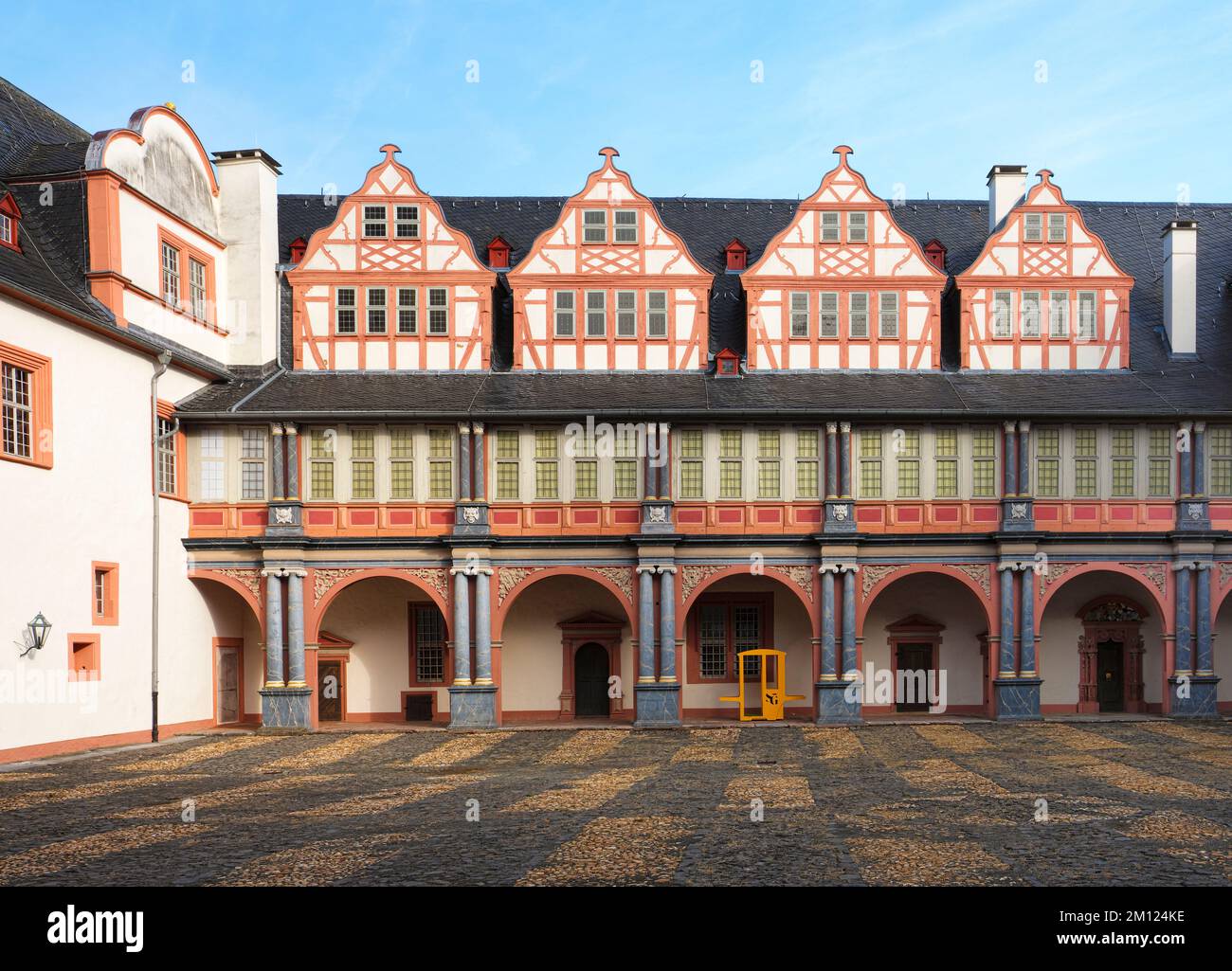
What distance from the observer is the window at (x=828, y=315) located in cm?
3134

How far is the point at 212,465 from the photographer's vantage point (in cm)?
2970

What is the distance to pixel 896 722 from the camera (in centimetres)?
2959

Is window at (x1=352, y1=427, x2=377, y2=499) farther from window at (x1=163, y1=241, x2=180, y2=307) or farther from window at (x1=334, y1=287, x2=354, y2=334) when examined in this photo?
window at (x1=163, y1=241, x2=180, y2=307)

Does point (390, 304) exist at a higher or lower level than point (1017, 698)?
higher

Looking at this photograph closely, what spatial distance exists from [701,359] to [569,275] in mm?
3794

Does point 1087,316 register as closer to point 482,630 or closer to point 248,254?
point 482,630

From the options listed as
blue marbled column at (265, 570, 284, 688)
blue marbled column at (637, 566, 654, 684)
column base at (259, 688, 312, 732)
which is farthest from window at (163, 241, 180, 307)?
blue marbled column at (637, 566, 654, 684)

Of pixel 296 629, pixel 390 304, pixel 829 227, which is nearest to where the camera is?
pixel 296 629

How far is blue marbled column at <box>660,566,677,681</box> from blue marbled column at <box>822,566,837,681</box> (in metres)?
3.44

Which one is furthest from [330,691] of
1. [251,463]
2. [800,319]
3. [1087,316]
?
[1087,316]

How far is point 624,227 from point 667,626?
977 centimetres

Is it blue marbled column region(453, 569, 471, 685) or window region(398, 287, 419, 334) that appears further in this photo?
window region(398, 287, 419, 334)

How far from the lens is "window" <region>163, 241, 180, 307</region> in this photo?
28984 mm
